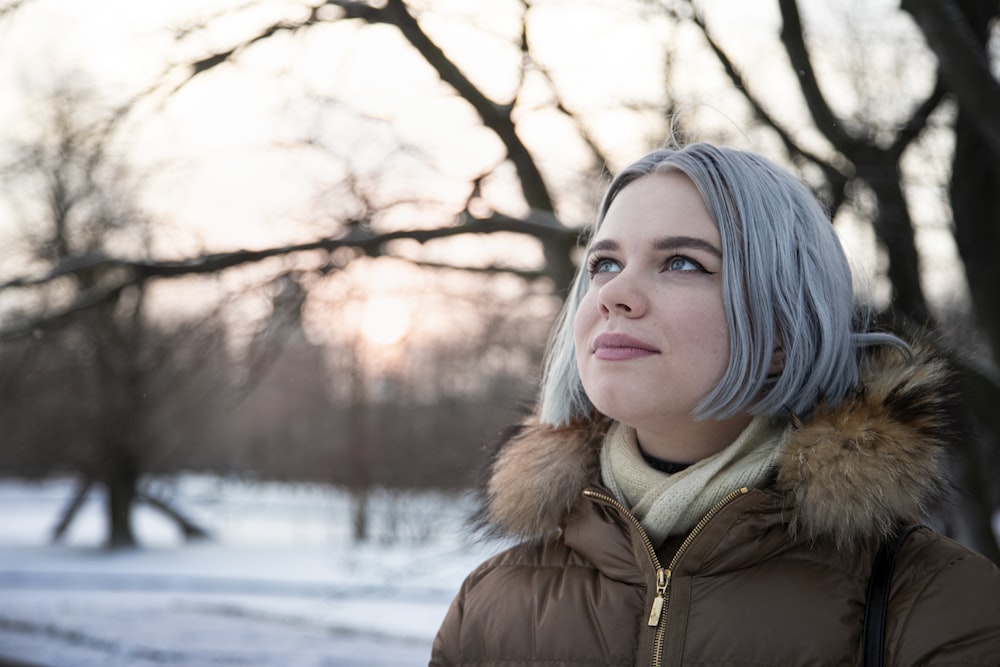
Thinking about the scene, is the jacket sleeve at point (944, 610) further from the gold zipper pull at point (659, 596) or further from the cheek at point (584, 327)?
the cheek at point (584, 327)

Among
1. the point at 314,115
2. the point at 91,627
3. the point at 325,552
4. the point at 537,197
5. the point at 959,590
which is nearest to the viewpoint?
the point at 959,590

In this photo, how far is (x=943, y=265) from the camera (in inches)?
382

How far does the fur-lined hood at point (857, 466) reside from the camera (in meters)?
1.61

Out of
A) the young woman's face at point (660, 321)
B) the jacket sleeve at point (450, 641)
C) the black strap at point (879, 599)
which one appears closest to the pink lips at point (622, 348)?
the young woman's face at point (660, 321)

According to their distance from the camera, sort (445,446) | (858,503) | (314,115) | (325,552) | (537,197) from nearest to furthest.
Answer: (858,503) < (314,115) < (537,197) < (325,552) < (445,446)

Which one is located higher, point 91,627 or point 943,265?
point 943,265

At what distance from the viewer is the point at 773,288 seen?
5.68 feet

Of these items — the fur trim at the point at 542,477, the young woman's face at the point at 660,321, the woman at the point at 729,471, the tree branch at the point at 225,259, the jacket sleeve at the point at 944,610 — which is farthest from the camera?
the tree branch at the point at 225,259

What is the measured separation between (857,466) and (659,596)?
1.29 ft

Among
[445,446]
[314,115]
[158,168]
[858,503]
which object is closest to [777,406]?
[858,503]

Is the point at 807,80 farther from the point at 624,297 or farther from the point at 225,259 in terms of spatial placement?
the point at 624,297

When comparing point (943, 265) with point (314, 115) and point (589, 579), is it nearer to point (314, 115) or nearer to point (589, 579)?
point (314, 115)

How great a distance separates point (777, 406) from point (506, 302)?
7970mm

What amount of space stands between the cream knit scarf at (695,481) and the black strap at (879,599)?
23 centimetres
